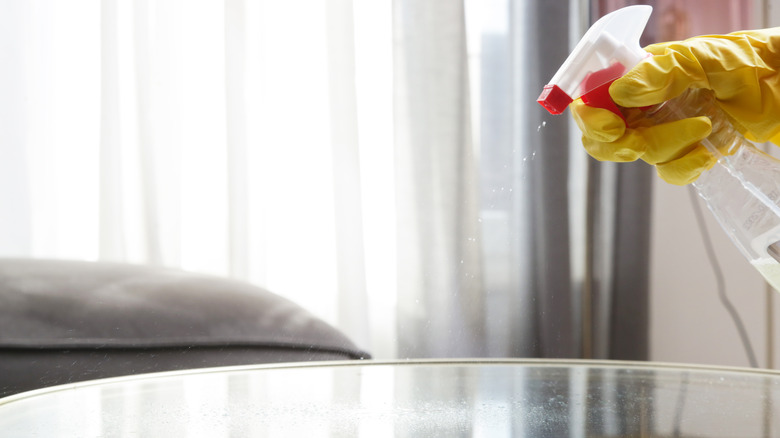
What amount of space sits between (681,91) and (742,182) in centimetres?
9

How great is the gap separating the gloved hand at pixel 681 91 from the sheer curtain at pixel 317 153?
107 cm

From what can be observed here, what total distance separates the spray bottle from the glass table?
0.13m

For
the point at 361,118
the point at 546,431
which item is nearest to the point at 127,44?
the point at 361,118

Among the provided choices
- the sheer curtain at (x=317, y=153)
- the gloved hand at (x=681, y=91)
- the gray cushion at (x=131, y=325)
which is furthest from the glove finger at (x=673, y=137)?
the sheer curtain at (x=317, y=153)

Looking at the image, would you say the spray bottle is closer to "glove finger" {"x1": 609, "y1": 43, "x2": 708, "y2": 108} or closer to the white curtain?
"glove finger" {"x1": 609, "y1": 43, "x2": 708, "y2": 108}

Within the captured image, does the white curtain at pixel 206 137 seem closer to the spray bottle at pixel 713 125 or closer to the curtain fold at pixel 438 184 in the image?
the curtain fold at pixel 438 184

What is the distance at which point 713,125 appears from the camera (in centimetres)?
53

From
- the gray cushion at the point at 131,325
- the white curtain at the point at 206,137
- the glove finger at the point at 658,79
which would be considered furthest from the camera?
the white curtain at the point at 206,137

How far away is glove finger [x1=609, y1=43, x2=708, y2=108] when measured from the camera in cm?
46

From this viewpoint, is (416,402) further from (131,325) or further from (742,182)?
(131,325)

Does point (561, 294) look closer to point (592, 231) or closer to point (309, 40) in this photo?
point (592, 231)

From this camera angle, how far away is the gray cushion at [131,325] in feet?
2.93

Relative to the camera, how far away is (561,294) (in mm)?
1605

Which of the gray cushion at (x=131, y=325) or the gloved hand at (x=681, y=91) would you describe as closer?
the gloved hand at (x=681, y=91)
